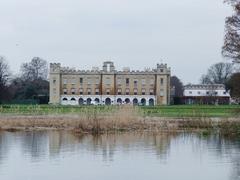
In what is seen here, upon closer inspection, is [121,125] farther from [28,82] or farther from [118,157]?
[28,82]

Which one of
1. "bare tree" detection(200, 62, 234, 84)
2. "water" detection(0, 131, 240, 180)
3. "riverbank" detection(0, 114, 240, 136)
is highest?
"bare tree" detection(200, 62, 234, 84)

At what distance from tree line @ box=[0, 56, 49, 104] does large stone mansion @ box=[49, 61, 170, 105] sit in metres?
3.09

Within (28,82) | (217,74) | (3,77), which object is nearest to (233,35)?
(3,77)

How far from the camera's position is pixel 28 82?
132 meters

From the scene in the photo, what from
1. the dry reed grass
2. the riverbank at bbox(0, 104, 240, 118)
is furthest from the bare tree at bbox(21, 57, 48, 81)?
the dry reed grass

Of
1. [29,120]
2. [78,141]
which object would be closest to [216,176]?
[78,141]

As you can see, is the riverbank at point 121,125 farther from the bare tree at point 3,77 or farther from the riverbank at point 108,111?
the bare tree at point 3,77

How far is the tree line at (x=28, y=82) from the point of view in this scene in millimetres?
111250

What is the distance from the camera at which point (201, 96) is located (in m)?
150

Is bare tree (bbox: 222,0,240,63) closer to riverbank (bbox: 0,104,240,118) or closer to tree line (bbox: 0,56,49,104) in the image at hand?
riverbank (bbox: 0,104,240,118)

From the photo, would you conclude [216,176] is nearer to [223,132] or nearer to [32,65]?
[223,132]

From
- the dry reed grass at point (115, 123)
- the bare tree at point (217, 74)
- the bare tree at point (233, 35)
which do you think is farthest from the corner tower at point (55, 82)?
the bare tree at point (233, 35)

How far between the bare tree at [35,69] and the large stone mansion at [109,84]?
2.53m

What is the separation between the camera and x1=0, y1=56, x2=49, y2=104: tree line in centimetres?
11125
